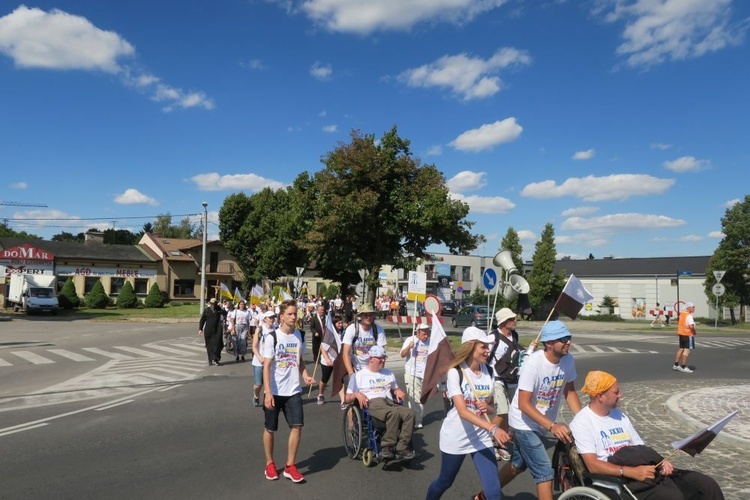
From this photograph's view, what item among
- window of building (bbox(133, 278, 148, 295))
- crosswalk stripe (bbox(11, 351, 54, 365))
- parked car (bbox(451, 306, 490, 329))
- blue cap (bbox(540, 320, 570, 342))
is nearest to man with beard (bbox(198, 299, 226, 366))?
crosswalk stripe (bbox(11, 351, 54, 365))

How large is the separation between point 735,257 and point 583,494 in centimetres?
4754

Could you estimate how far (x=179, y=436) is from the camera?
24.7 ft

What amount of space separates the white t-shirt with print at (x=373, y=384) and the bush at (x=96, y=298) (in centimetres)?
4403

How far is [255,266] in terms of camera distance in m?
48.7

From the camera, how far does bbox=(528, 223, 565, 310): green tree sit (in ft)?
154

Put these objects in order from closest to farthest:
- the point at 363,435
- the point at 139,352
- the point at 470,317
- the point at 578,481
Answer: the point at 578,481, the point at 363,435, the point at 139,352, the point at 470,317

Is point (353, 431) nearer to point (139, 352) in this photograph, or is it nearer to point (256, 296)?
point (256, 296)

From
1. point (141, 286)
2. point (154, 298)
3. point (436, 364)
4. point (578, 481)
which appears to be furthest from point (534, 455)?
point (141, 286)

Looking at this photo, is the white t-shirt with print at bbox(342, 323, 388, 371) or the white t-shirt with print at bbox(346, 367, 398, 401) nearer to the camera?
the white t-shirt with print at bbox(346, 367, 398, 401)

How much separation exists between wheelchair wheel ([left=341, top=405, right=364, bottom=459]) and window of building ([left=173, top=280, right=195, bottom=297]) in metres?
51.9

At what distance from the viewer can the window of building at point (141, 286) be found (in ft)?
172

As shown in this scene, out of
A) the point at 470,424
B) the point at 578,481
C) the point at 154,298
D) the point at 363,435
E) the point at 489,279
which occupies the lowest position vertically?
the point at 363,435

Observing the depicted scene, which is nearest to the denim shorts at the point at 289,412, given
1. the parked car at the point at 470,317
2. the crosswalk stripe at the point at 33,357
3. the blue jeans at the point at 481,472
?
the blue jeans at the point at 481,472

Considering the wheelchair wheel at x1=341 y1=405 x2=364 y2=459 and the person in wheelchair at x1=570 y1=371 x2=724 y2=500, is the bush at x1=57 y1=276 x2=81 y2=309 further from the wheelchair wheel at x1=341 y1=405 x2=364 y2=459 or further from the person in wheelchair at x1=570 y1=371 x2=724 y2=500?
the person in wheelchair at x1=570 y1=371 x2=724 y2=500
